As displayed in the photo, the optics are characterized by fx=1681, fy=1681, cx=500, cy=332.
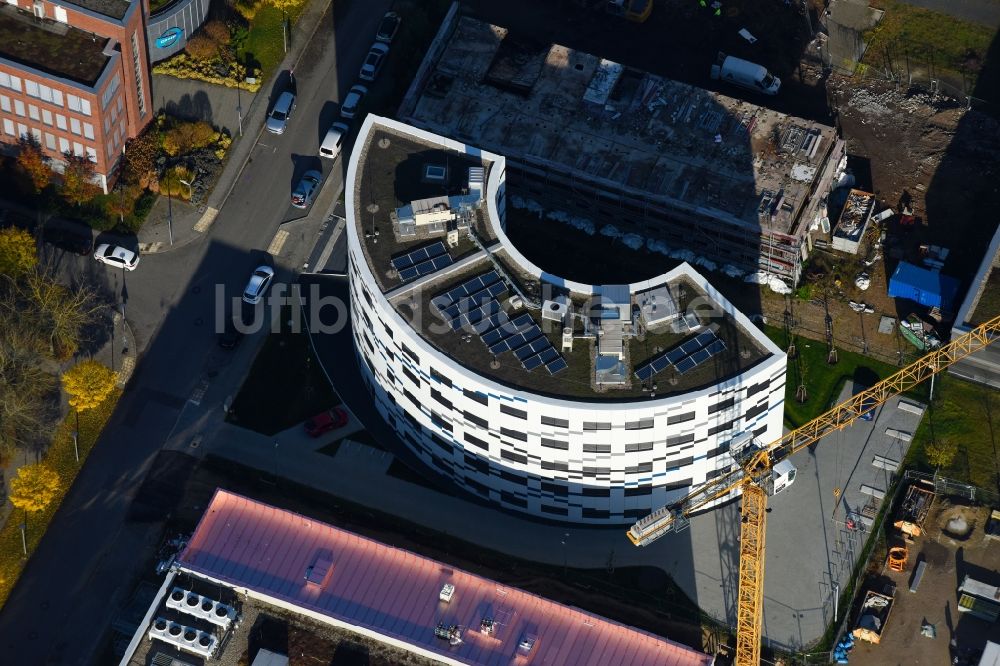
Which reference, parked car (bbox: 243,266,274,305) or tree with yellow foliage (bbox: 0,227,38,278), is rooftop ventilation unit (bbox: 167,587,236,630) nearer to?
parked car (bbox: 243,266,274,305)

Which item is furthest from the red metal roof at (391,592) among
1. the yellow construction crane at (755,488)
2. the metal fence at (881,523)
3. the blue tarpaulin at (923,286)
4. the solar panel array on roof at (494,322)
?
the blue tarpaulin at (923,286)

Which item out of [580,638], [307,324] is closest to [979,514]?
[580,638]

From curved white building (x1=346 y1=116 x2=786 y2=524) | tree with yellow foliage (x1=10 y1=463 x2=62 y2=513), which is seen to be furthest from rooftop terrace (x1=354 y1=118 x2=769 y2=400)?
tree with yellow foliage (x1=10 y1=463 x2=62 y2=513)

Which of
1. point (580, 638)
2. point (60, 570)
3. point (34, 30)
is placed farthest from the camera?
point (34, 30)

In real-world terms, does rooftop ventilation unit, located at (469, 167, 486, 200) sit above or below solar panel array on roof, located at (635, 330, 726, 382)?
above

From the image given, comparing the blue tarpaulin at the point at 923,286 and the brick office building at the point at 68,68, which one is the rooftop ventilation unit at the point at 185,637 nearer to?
the brick office building at the point at 68,68

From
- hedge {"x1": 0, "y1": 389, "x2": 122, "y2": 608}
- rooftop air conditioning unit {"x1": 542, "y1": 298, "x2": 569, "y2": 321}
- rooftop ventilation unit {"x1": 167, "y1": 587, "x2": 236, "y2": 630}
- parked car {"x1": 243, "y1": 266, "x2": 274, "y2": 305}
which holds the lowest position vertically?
hedge {"x1": 0, "y1": 389, "x2": 122, "y2": 608}

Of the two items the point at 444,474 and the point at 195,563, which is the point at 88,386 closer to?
the point at 195,563
